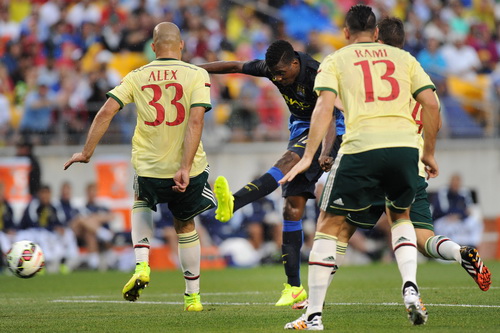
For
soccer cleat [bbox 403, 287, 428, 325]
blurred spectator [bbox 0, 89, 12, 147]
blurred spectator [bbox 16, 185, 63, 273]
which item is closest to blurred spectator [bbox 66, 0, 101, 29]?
blurred spectator [bbox 0, 89, 12, 147]

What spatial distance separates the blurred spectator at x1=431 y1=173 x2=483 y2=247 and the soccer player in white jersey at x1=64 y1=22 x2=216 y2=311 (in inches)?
430

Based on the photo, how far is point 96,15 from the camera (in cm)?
2219

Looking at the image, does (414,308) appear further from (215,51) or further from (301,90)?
(215,51)

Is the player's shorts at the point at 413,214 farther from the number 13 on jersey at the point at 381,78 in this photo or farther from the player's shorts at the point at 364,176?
the number 13 on jersey at the point at 381,78

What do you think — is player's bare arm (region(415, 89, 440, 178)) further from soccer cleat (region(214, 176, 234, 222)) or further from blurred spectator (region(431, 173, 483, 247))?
blurred spectator (region(431, 173, 483, 247))

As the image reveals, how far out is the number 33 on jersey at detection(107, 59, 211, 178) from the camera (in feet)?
27.6

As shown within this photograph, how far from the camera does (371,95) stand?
21.8 feet

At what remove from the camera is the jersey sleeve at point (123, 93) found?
848 centimetres

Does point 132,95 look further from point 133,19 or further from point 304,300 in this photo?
point 133,19

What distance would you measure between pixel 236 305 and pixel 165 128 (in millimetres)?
1996

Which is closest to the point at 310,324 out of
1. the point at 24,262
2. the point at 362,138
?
the point at 362,138

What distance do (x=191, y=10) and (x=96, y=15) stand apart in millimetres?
2242

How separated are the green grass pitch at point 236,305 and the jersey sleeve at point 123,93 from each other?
1.93 meters

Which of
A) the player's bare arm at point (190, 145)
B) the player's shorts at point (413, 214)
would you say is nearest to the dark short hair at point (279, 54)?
the player's bare arm at point (190, 145)
